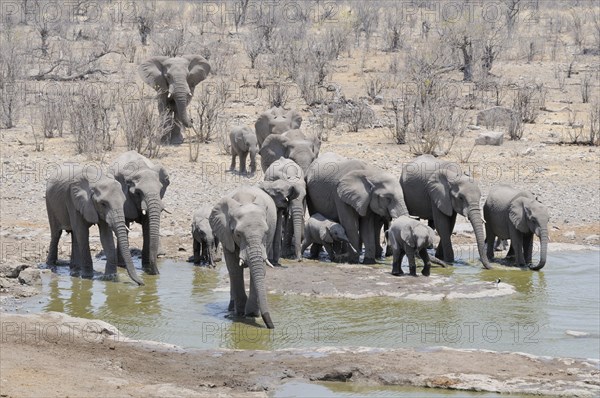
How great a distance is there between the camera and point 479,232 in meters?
15.6

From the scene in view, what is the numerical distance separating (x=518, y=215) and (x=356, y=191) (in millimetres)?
2222

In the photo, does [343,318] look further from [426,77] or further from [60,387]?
[426,77]

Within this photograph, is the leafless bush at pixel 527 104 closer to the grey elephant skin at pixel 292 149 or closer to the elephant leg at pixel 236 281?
the grey elephant skin at pixel 292 149

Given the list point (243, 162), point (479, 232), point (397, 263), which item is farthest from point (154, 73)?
point (397, 263)

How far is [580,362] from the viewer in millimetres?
10703

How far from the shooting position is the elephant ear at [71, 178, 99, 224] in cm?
1412

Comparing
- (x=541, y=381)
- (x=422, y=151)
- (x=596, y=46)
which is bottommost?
(x=541, y=381)

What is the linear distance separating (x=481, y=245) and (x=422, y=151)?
694 centimetres

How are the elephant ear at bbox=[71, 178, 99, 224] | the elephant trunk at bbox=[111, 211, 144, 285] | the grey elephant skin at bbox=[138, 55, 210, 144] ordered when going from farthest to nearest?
the grey elephant skin at bbox=[138, 55, 210, 144], the elephant ear at bbox=[71, 178, 99, 224], the elephant trunk at bbox=[111, 211, 144, 285]

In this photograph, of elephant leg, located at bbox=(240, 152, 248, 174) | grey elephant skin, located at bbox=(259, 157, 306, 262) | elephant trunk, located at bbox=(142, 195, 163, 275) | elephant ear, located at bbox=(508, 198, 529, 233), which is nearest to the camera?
elephant trunk, located at bbox=(142, 195, 163, 275)

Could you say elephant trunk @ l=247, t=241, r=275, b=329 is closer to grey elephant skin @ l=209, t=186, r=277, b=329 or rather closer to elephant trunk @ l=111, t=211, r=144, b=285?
grey elephant skin @ l=209, t=186, r=277, b=329

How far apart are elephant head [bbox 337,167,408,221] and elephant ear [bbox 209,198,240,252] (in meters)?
3.68

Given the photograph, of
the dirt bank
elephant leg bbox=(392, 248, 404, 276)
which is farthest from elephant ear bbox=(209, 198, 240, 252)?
elephant leg bbox=(392, 248, 404, 276)

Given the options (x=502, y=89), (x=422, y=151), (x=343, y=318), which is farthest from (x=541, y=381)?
(x=502, y=89)
